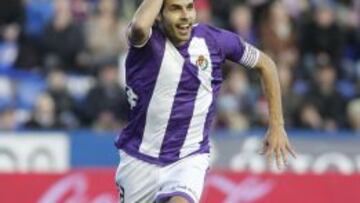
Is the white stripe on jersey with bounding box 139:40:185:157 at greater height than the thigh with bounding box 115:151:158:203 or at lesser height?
greater

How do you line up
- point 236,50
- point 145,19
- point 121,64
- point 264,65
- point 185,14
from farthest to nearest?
point 121,64, point 264,65, point 236,50, point 185,14, point 145,19

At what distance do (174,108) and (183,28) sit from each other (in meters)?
0.50

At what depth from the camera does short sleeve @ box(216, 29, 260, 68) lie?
8.04 metres

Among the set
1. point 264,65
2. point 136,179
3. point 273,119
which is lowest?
point 136,179

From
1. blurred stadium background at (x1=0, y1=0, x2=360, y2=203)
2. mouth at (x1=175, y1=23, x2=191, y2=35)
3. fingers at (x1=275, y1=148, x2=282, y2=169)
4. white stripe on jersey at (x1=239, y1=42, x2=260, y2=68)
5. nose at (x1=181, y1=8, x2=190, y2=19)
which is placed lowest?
blurred stadium background at (x1=0, y1=0, x2=360, y2=203)

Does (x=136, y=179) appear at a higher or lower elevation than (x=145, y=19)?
lower

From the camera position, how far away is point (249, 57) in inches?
321

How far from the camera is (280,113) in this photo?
817cm

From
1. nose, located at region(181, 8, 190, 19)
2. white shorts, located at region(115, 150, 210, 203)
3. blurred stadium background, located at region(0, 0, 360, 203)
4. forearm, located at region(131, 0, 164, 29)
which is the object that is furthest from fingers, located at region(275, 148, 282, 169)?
blurred stadium background, located at region(0, 0, 360, 203)

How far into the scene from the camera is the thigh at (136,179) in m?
7.96

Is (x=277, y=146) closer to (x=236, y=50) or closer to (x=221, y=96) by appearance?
(x=236, y=50)

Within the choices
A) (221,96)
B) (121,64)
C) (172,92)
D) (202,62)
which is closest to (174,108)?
(172,92)

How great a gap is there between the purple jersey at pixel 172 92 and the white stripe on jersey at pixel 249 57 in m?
0.10

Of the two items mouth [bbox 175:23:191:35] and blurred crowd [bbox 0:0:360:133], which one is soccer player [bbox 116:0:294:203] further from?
blurred crowd [bbox 0:0:360:133]
